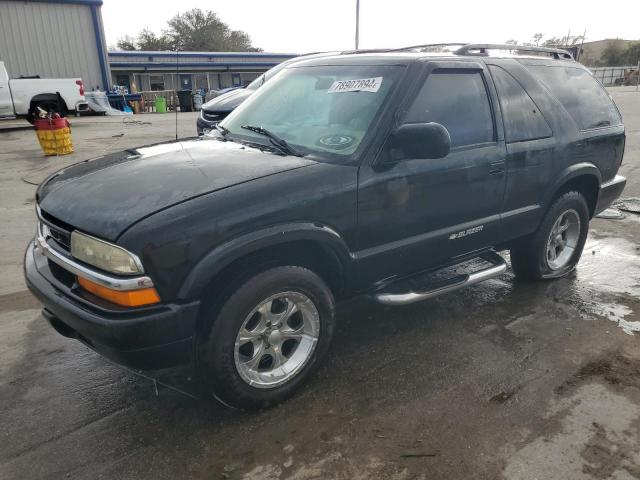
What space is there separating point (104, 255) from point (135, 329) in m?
0.37

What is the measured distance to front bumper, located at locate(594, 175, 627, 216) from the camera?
14.9 ft

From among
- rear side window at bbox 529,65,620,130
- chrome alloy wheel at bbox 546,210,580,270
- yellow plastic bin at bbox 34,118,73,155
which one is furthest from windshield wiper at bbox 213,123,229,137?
yellow plastic bin at bbox 34,118,73,155

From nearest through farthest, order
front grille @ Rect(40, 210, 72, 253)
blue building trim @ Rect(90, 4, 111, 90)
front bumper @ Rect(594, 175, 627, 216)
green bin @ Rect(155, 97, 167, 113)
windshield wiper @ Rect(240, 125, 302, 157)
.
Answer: front grille @ Rect(40, 210, 72, 253)
windshield wiper @ Rect(240, 125, 302, 157)
front bumper @ Rect(594, 175, 627, 216)
blue building trim @ Rect(90, 4, 111, 90)
green bin @ Rect(155, 97, 167, 113)

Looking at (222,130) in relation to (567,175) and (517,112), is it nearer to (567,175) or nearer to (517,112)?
(517,112)

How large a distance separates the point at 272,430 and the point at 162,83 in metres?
40.8

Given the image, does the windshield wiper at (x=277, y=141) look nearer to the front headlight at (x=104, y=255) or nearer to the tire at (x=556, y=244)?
the front headlight at (x=104, y=255)

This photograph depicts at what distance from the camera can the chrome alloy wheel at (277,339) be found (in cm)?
261

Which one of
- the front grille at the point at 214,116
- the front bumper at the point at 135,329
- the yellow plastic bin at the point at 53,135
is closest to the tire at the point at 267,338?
the front bumper at the point at 135,329

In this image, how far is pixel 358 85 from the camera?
3.15 metres

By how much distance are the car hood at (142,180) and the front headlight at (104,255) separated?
0.05m

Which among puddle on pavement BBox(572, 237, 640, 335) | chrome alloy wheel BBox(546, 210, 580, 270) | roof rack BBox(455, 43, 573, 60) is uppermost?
roof rack BBox(455, 43, 573, 60)

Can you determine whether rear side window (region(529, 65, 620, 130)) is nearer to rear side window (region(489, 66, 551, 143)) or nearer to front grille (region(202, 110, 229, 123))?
rear side window (region(489, 66, 551, 143))

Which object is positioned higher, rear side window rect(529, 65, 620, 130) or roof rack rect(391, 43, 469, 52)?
roof rack rect(391, 43, 469, 52)

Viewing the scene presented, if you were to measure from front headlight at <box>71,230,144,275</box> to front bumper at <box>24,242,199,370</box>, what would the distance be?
182 millimetres
